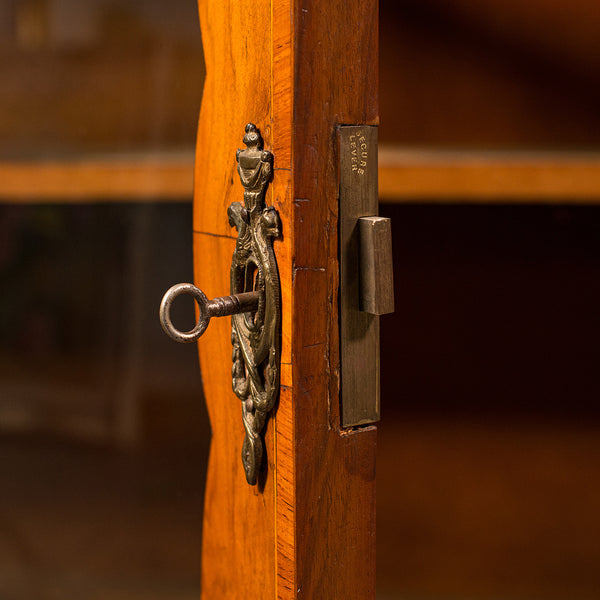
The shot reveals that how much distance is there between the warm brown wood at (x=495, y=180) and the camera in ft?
1.75

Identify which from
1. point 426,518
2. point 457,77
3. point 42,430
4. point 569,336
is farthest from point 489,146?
point 42,430

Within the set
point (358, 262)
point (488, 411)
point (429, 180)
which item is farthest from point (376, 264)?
point (488, 411)

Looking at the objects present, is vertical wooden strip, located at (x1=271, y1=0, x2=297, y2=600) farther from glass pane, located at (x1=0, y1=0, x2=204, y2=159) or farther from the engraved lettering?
glass pane, located at (x1=0, y1=0, x2=204, y2=159)

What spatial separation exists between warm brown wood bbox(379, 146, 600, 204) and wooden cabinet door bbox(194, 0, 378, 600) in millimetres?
165

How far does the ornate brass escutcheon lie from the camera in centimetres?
35

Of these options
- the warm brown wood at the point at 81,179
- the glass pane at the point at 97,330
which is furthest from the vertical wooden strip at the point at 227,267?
the glass pane at the point at 97,330

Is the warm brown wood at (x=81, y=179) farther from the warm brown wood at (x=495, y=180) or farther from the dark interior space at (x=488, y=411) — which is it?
the dark interior space at (x=488, y=411)

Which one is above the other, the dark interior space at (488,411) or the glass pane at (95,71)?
the glass pane at (95,71)

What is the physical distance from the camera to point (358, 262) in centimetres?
35

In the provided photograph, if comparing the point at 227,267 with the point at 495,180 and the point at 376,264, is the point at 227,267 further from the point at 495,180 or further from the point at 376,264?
the point at 495,180

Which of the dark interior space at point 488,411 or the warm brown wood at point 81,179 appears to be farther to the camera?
the dark interior space at point 488,411

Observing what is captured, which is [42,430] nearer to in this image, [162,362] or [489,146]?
[162,362]

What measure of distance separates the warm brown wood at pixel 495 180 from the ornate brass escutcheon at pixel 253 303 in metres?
0.17

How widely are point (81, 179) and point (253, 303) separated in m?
0.24
